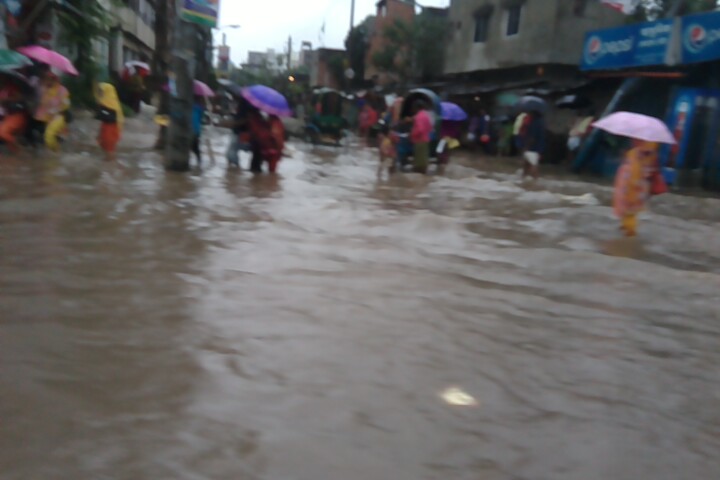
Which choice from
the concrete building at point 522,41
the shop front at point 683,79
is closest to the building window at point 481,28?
the concrete building at point 522,41

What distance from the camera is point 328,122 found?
73.3 ft

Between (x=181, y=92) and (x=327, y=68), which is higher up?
(x=327, y=68)

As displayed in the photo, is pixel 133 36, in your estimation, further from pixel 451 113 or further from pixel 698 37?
Result: pixel 698 37

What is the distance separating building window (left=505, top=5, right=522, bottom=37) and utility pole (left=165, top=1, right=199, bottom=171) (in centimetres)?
1725

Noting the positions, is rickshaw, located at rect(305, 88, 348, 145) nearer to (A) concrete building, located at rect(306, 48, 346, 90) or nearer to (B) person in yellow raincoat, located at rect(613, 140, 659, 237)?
(B) person in yellow raincoat, located at rect(613, 140, 659, 237)

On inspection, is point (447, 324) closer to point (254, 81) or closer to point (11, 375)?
point (11, 375)

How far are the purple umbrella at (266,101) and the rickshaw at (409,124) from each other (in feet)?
12.6

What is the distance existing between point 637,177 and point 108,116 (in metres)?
8.15

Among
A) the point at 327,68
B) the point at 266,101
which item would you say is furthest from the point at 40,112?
the point at 327,68

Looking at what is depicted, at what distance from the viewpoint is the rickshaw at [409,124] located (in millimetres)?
14312

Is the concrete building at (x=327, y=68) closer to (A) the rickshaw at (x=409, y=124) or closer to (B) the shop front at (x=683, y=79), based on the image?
(B) the shop front at (x=683, y=79)

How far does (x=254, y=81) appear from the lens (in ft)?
232

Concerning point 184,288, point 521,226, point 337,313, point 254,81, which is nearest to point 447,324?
point 337,313

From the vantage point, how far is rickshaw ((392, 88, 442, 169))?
14.3 m
